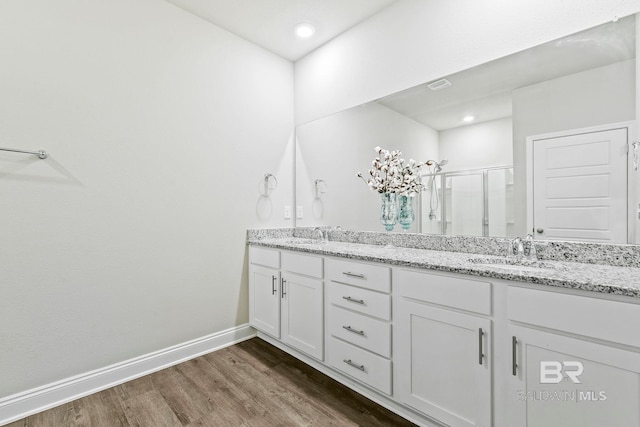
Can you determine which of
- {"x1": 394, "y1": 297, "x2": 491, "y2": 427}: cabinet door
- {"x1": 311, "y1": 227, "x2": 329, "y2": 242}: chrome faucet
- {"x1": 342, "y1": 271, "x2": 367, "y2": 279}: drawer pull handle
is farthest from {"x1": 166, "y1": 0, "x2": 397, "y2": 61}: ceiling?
{"x1": 394, "y1": 297, "x2": 491, "y2": 427}: cabinet door

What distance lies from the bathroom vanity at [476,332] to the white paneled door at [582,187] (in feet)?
0.34

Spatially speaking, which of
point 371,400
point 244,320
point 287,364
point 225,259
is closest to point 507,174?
point 371,400

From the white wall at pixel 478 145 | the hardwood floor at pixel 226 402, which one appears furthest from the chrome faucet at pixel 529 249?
the hardwood floor at pixel 226 402

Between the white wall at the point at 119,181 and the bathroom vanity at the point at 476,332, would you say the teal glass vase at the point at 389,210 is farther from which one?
the white wall at the point at 119,181

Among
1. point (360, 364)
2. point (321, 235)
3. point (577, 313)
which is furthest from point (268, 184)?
point (577, 313)

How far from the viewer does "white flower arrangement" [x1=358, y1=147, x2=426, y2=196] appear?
6.72 ft

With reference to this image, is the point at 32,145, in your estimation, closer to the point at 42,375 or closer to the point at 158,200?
the point at 158,200

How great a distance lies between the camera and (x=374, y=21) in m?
2.25

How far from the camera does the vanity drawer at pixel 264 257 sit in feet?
7.36

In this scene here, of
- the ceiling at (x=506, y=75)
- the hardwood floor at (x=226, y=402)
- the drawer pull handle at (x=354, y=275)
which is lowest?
the hardwood floor at (x=226, y=402)

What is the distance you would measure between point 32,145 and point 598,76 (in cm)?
287

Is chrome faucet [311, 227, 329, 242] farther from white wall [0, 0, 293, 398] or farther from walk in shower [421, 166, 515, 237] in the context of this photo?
walk in shower [421, 166, 515, 237]

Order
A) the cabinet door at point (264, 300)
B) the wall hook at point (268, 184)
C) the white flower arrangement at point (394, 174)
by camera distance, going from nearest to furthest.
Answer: the white flower arrangement at point (394, 174) → the cabinet door at point (264, 300) → the wall hook at point (268, 184)

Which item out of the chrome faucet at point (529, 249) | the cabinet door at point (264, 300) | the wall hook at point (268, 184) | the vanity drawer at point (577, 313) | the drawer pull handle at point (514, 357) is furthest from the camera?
the wall hook at point (268, 184)
